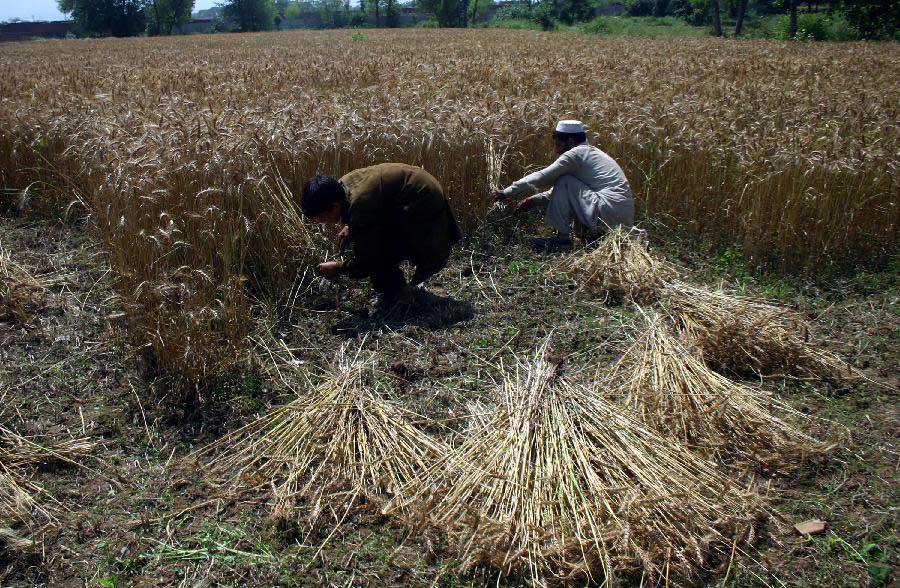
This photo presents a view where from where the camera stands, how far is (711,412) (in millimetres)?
3512

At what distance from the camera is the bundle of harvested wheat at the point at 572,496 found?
266 cm

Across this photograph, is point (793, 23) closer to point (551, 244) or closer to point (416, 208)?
point (551, 244)

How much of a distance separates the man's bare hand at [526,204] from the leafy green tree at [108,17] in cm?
6104

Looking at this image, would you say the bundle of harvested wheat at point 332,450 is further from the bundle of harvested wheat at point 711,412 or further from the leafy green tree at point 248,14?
the leafy green tree at point 248,14

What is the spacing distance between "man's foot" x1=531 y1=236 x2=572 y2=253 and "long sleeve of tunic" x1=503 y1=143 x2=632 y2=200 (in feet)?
1.71

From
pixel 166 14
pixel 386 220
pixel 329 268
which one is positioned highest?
pixel 166 14

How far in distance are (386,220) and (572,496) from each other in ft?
8.62

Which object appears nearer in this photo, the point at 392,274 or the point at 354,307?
the point at 392,274

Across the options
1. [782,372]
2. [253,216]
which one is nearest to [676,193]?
[782,372]

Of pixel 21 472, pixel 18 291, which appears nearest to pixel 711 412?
pixel 21 472

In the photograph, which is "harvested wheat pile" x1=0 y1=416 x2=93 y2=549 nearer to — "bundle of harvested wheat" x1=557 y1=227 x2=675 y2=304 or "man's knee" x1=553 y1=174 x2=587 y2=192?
"bundle of harvested wheat" x1=557 y1=227 x2=675 y2=304

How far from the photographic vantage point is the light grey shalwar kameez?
5719mm

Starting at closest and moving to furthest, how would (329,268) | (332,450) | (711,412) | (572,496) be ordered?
1. (572,496)
2. (332,450)
3. (711,412)
4. (329,268)

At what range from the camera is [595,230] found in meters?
5.86
